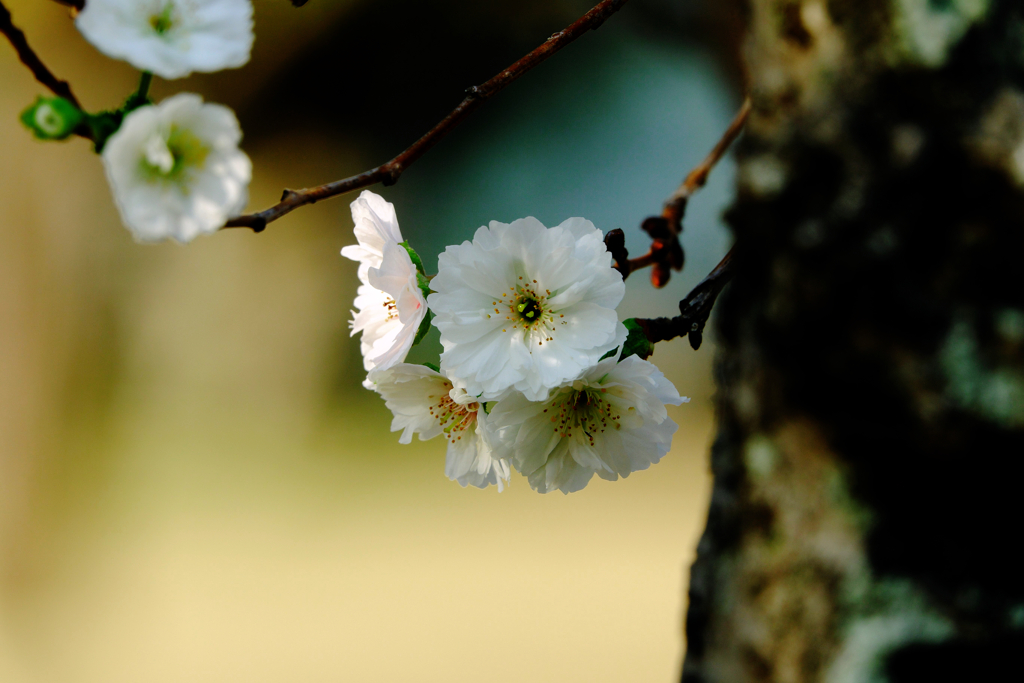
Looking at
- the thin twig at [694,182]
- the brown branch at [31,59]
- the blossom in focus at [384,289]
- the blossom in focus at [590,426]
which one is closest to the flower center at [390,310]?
the blossom in focus at [384,289]

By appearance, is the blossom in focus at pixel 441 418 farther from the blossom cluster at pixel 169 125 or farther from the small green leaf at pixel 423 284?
the blossom cluster at pixel 169 125

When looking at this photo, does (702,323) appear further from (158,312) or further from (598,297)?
(158,312)

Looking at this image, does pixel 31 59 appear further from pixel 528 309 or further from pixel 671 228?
pixel 671 228

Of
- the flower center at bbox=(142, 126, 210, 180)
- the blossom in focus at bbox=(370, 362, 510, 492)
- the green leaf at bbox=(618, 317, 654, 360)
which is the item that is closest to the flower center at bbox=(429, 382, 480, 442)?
the blossom in focus at bbox=(370, 362, 510, 492)

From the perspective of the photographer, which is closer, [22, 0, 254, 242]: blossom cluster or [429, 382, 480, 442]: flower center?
[22, 0, 254, 242]: blossom cluster

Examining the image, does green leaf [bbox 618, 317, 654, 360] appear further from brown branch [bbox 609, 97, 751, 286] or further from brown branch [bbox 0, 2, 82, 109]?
brown branch [bbox 0, 2, 82, 109]

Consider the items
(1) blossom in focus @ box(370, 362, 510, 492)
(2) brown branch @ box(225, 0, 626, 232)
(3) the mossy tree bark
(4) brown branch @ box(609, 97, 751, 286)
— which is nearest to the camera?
(3) the mossy tree bark

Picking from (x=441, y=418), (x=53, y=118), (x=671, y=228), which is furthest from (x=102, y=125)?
(x=671, y=228)
